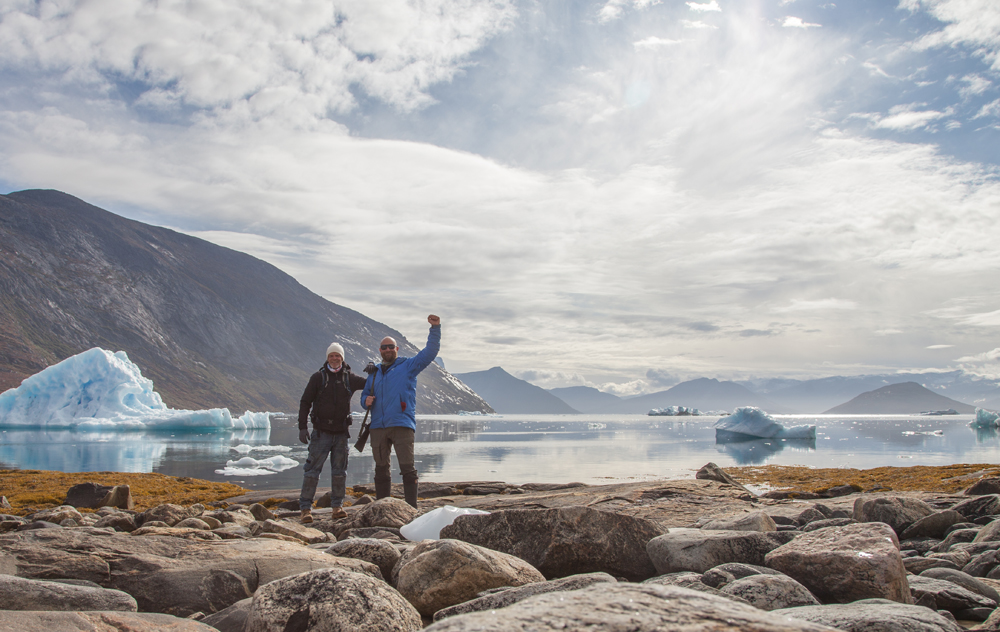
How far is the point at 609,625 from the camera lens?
58.2 inches

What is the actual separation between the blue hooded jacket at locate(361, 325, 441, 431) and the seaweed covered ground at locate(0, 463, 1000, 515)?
4.23 m

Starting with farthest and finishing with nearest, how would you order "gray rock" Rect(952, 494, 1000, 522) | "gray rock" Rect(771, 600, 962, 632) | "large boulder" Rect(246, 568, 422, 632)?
"gray rock" Rect(952, 494, 1000, 522)
"large boulder" Rect(246, 568, 422, 632)
"gray rock" Rect(771, 600, 962, 632)

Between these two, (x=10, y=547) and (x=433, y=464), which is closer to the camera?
(x=10, y=547)

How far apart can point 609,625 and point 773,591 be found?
1998 millimetres

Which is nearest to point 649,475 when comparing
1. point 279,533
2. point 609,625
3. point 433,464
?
point 433,464

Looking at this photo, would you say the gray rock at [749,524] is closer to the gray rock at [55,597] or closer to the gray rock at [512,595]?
the gray rock at [512,595]

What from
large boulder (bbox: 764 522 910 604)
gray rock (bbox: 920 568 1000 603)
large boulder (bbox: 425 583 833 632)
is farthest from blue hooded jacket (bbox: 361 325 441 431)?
large boulder (bbox: 425 583 833 632)

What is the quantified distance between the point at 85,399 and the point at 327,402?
197 feet

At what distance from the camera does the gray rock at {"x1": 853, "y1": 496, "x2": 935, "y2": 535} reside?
243 inches

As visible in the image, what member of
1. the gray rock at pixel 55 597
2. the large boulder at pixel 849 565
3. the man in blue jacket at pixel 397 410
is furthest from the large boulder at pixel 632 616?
the man in blue jacket at pixel 397 410

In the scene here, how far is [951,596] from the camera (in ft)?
11.3

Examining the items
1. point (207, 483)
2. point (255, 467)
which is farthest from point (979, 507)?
point (255, 467)

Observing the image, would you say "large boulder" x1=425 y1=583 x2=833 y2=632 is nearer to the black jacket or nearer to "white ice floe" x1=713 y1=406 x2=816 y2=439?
the black jacket

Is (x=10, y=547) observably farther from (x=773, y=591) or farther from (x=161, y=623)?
(x=773, y=591)
